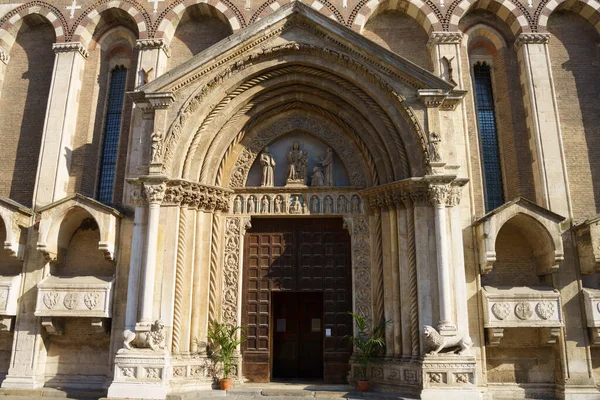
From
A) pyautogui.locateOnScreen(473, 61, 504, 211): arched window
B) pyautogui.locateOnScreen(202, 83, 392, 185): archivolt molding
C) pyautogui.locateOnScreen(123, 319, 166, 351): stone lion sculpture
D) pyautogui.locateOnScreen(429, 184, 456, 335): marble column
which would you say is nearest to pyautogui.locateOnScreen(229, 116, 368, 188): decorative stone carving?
pyautogui.locateOnScreen(202, 83, 392, 185): archivolt molding

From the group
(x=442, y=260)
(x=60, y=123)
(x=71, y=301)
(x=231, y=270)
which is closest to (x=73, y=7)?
(x=60, y=123)

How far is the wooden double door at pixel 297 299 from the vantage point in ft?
42.1

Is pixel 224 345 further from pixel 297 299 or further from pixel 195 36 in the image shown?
pixel 195 36

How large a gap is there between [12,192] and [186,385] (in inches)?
299

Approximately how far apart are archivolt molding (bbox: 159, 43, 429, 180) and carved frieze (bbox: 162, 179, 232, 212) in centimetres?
53

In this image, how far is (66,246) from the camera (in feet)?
44.0

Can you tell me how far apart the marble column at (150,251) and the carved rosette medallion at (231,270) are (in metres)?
2.06

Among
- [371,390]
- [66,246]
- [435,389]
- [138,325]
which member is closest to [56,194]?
[66,246]

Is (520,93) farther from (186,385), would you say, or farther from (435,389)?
(186,385)

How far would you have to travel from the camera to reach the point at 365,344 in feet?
38.4

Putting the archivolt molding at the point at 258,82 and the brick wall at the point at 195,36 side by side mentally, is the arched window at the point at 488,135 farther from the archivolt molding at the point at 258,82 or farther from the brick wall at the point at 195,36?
the brick wall at the point at 195,36

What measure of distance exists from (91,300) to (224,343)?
3.42 metres

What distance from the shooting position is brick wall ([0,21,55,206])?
14.3 metres

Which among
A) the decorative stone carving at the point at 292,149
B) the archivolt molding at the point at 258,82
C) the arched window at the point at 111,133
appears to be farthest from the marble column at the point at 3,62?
the decorative stone carving at the point at 292,149
